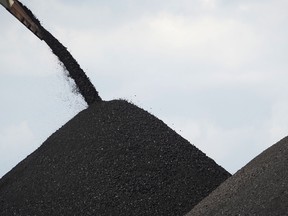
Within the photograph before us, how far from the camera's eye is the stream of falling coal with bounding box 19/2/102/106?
539 inches

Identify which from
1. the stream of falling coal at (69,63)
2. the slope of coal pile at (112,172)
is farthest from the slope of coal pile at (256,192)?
the stream of falling coal at (69,63)

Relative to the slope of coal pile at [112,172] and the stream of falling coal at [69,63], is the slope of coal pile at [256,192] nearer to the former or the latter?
the slope of coal pile at [112,172]

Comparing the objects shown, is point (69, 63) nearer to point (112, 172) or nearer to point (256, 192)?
point (112, 172)

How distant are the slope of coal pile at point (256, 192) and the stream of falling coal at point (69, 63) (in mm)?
5335

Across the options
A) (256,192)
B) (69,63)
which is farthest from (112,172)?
(69,63)

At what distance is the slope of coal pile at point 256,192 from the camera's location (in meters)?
7.66

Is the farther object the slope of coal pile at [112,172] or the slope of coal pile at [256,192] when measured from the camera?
the slope of coal pile at [112,172]

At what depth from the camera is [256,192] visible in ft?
26.7

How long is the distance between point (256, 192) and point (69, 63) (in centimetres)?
697

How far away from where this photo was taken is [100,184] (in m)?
10.6

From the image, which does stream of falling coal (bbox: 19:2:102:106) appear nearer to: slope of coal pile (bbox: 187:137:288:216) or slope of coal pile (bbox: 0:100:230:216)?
slope of coal pile (bbox: 0:100:230:216)

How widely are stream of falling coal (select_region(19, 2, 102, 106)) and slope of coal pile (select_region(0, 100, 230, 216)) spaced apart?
0.69 m

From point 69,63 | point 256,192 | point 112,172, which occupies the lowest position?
point 256,192

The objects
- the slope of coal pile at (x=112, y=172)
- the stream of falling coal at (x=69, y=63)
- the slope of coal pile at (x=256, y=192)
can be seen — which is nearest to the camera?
the slope of coal pile at (x=256, y=192)
